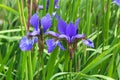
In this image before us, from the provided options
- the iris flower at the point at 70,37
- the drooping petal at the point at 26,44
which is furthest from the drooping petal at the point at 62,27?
the drooping petal at the point at 26,44

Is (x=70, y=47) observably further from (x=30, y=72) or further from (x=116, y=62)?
(x=116, y=62)

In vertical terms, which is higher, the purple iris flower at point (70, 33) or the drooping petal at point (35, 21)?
the drooping petal at point (35, 21)

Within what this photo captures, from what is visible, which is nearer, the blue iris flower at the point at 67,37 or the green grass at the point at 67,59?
the blue iris flower at the point at 67,37

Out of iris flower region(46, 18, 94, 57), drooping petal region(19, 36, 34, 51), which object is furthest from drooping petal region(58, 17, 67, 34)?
drooping petal region(19, 36, 34, 51)

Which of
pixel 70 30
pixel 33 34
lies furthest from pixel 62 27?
pixel 33 34

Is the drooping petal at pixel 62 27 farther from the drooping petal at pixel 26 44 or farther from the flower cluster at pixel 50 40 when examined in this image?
the drooping petal at pixel 26 44

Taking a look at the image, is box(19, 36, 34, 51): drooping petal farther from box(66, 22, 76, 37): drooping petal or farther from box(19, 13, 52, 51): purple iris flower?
box(66, 22, 76, 37): drooping petal

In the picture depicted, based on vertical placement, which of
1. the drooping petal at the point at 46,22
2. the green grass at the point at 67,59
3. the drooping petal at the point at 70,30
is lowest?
the green grass at the point at 67,59

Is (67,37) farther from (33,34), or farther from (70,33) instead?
(33,34)

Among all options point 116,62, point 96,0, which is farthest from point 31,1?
point 96,0
